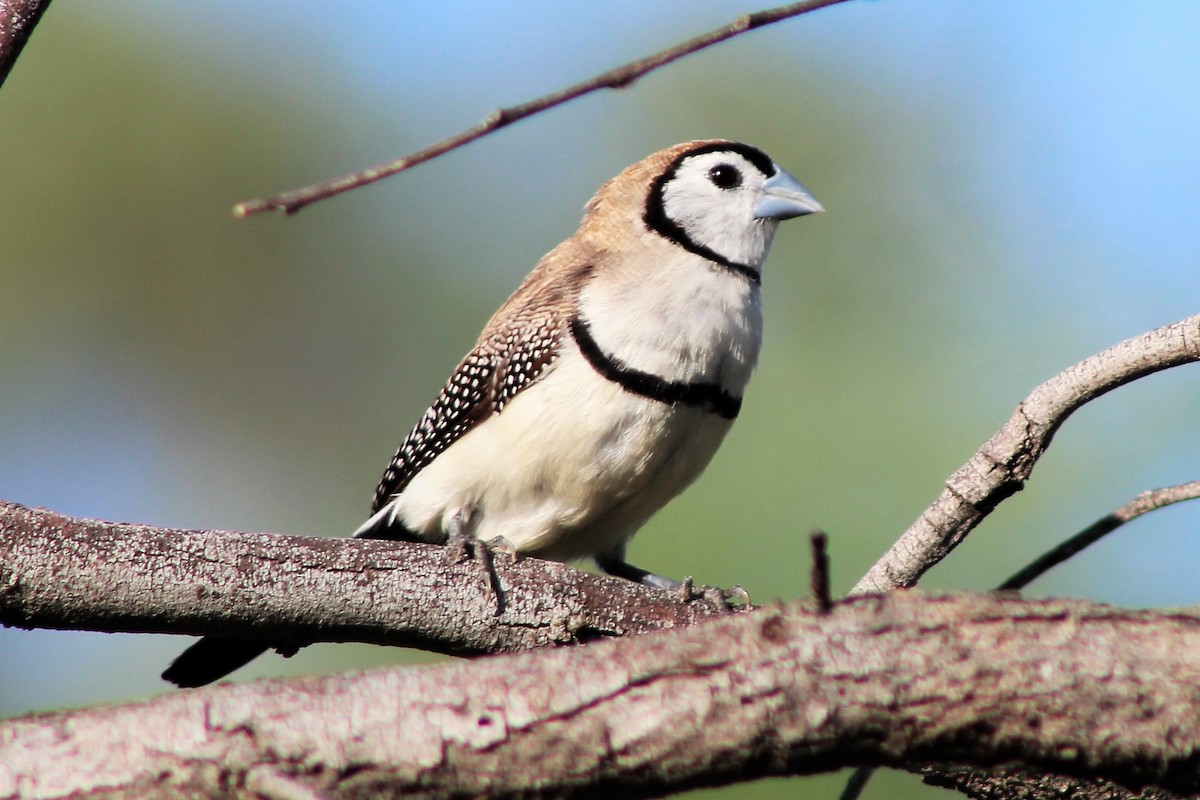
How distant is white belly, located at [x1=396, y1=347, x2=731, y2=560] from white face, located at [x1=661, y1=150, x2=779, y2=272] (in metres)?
0.82

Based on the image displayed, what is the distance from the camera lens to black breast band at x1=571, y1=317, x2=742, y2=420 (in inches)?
192

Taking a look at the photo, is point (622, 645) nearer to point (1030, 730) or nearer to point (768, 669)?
point (768, 669)

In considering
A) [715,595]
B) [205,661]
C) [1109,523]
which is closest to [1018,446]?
[1109,523]

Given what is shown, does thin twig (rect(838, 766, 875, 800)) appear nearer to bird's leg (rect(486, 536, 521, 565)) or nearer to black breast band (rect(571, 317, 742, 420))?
bird's leg (rect(486, 536, 521, 565))

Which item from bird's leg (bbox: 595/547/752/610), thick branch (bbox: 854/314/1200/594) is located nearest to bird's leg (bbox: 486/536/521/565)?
bird's leg (bbox: 595/547/752/610)

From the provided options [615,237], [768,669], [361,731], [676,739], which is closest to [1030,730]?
[768,669]

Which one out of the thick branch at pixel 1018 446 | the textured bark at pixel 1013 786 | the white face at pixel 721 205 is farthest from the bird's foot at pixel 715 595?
the white face at pixel 721 205

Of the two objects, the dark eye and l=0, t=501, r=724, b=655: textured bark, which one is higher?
the dark eye

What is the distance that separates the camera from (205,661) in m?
4.47

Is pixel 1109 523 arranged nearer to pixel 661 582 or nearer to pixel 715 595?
pixel 715 595

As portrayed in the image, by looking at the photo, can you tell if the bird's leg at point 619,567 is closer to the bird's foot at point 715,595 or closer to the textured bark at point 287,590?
the bird's foot at point 715,595

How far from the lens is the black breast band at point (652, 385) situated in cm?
486

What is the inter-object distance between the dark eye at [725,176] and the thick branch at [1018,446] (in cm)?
225

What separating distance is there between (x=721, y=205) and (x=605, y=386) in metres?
1.12
